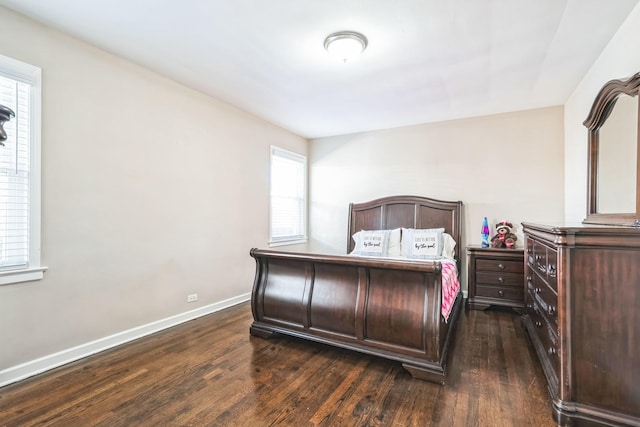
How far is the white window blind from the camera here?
2160 millimetres

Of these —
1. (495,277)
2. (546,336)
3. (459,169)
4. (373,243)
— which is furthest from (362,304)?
(459,169)

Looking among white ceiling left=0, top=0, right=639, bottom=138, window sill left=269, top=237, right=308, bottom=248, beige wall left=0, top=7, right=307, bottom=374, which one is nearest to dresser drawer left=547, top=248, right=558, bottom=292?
white ceiling left=0, top=0, right=639, bottom=138

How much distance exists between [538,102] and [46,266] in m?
5.36

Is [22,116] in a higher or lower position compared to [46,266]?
higher

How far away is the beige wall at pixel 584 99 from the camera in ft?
7.14

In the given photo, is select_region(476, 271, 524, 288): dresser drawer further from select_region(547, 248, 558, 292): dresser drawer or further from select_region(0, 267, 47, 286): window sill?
select_region(0, 267, 47, 286): window sill

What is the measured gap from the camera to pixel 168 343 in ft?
9.20

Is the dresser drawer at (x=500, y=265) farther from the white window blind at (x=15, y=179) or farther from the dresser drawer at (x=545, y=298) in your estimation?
the white window blind at (x=15, y=179)

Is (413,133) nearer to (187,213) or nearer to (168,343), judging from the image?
(187,213)

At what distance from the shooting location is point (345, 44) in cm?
242

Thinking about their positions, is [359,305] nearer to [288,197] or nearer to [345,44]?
[345,44]

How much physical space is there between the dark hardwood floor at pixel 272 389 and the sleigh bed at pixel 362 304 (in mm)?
146

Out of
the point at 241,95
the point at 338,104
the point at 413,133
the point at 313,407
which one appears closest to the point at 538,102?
the point at 413,133

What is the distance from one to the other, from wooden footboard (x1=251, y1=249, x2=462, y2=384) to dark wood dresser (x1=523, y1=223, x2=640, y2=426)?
693 millimetres
